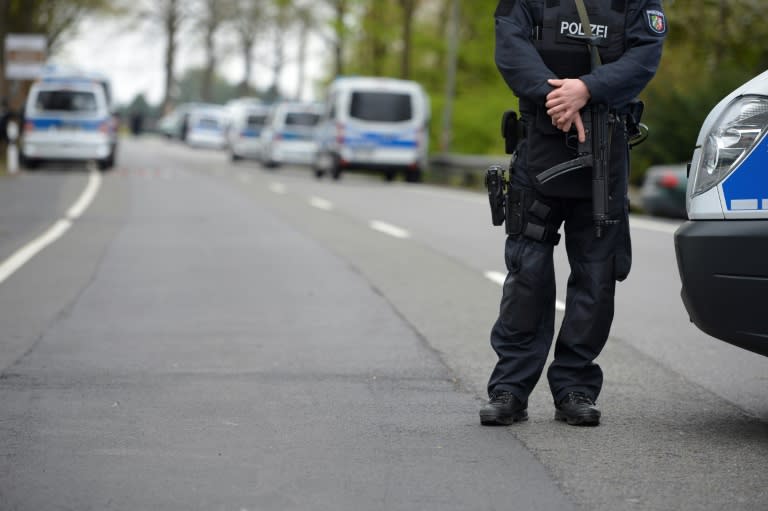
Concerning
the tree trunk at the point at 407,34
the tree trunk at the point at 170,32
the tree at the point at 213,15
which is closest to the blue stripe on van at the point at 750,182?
the tree trunk at the point at 407,34

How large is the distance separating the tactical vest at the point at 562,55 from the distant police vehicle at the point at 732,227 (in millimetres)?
437

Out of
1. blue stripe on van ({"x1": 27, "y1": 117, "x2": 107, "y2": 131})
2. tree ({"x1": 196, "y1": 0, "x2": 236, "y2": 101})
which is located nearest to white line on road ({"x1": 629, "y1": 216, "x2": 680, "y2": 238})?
blue stripe on van ({"x1": 27, "y1": 117, "x2": 107, "y2": 131})

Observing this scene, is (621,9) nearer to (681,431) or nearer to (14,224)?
(681,431)

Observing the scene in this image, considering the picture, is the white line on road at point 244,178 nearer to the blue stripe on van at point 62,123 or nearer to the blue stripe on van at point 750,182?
the blue stripe on van at point 62,123

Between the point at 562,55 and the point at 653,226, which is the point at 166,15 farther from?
the point at 562,55

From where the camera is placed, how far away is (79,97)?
3275cm

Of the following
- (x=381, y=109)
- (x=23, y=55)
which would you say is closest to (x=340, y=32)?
(x=23, y=55)

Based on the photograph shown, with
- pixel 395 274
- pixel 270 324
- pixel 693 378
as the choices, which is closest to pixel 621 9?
pixel 693 378

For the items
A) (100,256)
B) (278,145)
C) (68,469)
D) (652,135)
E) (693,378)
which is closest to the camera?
(68,469)

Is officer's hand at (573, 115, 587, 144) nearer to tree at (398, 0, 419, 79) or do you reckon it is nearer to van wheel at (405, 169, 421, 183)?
van wheel at (405, 169, 421, 183)

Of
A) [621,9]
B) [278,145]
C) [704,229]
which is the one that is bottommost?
[278,145]

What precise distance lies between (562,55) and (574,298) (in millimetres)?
870

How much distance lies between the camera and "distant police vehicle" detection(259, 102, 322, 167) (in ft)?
124

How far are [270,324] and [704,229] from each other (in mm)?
3648
